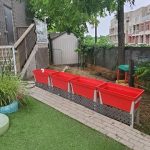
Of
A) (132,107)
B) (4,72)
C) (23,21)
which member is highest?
(23,21)

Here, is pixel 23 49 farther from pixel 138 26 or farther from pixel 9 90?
pixel 138 26

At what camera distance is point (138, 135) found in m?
3.99

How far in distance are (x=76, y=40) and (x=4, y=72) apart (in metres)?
11.2

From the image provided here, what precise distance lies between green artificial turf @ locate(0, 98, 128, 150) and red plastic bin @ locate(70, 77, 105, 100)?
2.62 ft

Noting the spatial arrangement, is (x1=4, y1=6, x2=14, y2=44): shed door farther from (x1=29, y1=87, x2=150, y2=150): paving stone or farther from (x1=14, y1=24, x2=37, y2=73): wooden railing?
(x1=29, y1=87, x2=150, y2=150): paving stone

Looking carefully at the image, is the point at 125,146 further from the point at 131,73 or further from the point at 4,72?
the point at 131,73

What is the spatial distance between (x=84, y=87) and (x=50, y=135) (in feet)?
5.56

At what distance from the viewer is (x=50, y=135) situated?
393 cm

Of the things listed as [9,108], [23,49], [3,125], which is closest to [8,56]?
[23,49]

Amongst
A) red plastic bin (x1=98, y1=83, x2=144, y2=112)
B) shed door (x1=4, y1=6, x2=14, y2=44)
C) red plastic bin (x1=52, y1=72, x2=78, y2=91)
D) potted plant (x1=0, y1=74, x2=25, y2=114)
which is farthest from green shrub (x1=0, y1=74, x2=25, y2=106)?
shed door (x1=4, y1=6, x2=14, y2=44)

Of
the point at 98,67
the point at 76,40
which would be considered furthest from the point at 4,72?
the point at 76,40

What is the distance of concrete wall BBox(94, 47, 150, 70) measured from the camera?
9.16 metres

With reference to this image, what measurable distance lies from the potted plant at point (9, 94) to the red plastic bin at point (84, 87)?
4.33 feet

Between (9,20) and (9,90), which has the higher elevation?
(9,20)
